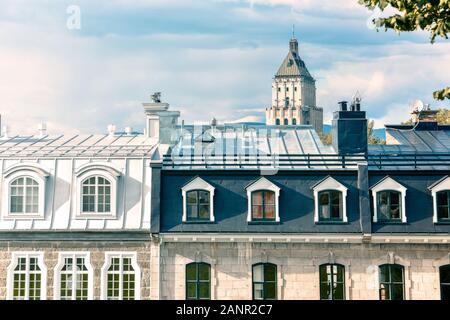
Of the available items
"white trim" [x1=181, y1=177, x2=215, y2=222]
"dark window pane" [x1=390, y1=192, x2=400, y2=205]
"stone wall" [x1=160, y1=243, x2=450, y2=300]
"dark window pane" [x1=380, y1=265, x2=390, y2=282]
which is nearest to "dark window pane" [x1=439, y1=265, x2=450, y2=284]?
"stone wall" [x1=160, y1=243, x2=450, y2=300]

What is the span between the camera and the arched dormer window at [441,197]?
2444 centimetres

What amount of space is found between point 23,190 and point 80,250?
3368mm

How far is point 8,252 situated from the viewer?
80.8 ft

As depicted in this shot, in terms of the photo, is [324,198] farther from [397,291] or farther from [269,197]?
[397,291]

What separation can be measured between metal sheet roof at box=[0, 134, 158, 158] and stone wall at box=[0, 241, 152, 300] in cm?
365

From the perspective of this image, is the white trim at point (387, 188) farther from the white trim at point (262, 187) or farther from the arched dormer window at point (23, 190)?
the arched dormer window at point (23, 190)

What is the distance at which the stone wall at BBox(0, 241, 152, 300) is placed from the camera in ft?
79.7

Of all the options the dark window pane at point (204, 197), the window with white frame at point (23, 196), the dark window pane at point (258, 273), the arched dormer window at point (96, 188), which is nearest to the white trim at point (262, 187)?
the dark window pane at point (204, 197)

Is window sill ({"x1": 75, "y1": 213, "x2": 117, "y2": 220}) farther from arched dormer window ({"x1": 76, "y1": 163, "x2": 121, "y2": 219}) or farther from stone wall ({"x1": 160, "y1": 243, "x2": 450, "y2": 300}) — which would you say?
stone wall ({"x1": 160, "y1": 243, "x2": 450, "y2": 300})

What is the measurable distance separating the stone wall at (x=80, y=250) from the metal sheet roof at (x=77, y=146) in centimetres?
365

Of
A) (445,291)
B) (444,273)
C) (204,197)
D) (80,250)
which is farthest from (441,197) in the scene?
(80,250)

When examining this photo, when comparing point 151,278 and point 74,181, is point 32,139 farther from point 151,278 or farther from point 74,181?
point 151,278
